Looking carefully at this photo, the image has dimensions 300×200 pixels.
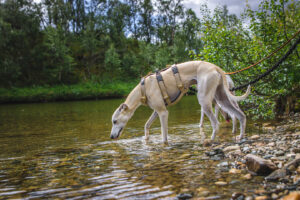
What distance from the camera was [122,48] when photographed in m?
71.4

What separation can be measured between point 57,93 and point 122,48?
31.2m

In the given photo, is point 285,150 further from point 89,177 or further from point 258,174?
point 89,177

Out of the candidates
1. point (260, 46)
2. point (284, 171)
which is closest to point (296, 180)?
point (284, 171)

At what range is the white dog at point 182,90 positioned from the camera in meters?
6.88

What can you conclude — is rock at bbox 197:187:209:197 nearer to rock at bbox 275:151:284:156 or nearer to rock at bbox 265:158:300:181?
rock at bbox 265:158:300:181

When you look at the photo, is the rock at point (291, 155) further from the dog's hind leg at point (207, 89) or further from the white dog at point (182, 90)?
the dog's hind leg at point (207, 89)

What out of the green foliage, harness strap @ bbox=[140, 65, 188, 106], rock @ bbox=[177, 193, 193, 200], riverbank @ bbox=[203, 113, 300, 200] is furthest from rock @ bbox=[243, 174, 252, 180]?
the green foliage

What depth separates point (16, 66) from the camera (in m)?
48.5

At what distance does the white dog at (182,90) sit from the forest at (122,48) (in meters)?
2.96

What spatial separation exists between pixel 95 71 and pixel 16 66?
64.0 feet

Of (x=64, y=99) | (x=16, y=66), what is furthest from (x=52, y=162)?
(x=16, y=66)

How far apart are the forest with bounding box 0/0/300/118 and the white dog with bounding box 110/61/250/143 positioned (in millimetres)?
2958

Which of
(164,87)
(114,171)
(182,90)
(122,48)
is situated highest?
(122,48)

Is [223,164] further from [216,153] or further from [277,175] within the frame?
[277,175]
